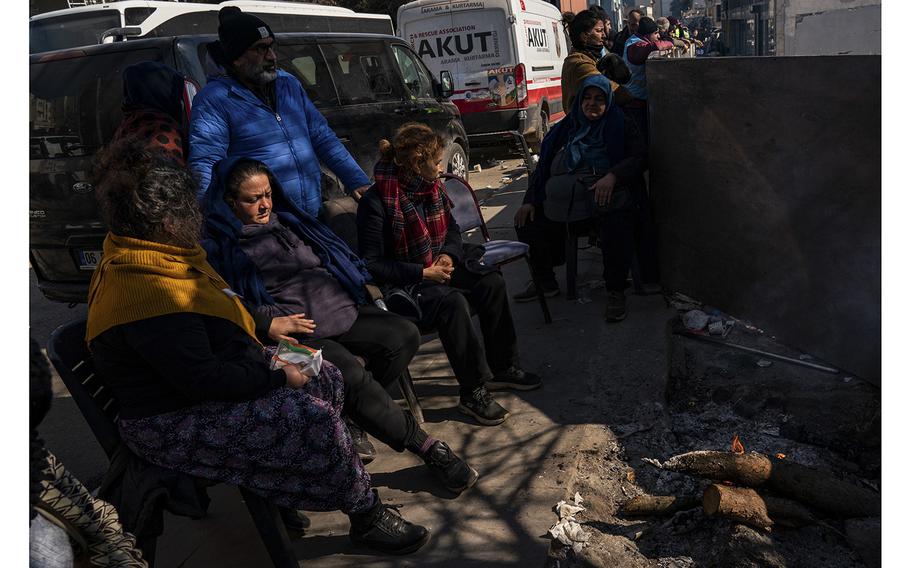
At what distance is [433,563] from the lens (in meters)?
2.94

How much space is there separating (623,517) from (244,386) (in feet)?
5.37

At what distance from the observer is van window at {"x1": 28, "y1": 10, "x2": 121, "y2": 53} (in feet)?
32.6

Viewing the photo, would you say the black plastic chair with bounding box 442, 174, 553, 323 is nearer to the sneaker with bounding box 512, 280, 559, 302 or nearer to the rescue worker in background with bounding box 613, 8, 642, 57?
the sneaker with bounding box 512, 280, 559, 302

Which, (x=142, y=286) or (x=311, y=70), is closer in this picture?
(x=142, y=286)

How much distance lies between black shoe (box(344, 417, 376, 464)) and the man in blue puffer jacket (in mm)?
1311

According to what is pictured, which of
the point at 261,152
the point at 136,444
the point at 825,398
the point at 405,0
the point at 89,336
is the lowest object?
the point at 825,398

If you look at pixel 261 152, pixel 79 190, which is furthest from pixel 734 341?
pixel 79 190

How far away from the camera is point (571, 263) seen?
5.50 meters

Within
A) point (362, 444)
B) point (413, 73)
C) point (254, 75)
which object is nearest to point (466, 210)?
point (254, 75)

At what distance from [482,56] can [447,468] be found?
9905 mm

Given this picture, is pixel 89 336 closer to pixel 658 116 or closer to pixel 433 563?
pixel 433 563

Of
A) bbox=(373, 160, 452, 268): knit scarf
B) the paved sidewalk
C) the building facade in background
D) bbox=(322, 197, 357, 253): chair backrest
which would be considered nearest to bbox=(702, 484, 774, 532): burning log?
the paved sidewalk

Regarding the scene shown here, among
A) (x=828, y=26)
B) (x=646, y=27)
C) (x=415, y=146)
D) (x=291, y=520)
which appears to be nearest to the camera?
(x=291, y=520)

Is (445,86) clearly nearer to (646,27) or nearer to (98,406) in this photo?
(646,27)
